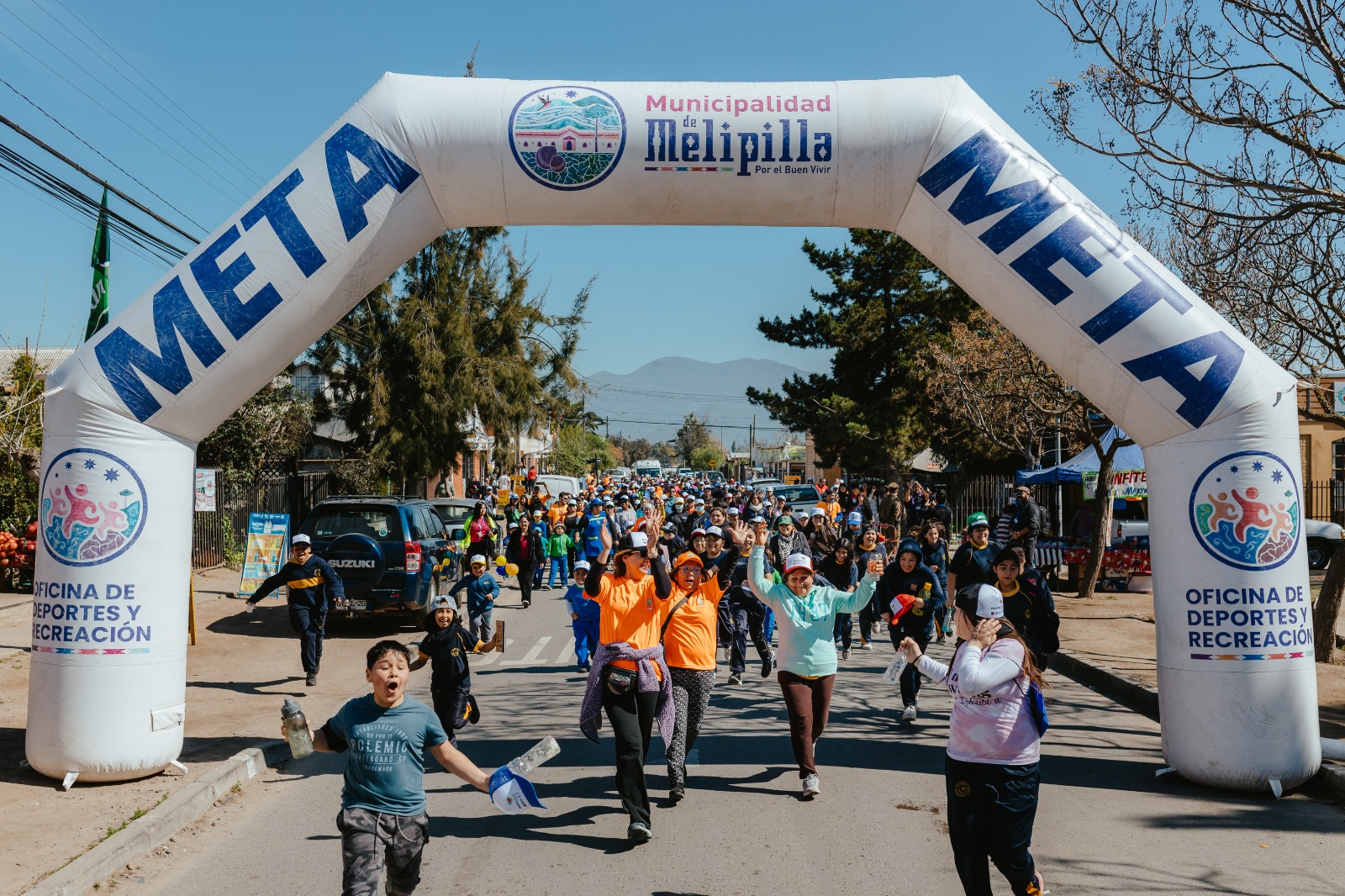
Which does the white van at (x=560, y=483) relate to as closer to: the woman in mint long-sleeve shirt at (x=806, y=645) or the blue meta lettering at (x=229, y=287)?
the blue meta lettering at (x=229, y=287)

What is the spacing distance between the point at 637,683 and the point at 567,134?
3.94 metres

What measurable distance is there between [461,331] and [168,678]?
21.4 metres

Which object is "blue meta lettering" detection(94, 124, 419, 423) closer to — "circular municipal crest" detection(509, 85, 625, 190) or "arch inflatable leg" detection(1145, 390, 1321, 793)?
"circular municipal crest" detection(509, 85, 625, 190)

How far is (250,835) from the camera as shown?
22.2ft

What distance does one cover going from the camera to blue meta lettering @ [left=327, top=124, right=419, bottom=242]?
7914 mm

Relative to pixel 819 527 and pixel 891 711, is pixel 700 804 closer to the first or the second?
pixel 891 711

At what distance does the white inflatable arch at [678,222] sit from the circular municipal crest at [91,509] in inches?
0.6

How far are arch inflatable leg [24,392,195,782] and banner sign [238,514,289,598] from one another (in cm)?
945

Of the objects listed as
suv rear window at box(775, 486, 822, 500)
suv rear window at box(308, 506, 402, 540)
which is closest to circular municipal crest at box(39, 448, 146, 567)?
suv rear window at box(308, 506, 402, 540)

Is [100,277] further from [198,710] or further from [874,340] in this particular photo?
[874,340]

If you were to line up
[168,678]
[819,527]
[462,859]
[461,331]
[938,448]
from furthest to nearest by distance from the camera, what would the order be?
[938,448] < [461,331] < [819,527] < [168,678] < [462,859]

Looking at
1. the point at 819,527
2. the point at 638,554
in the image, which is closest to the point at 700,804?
the point at 638,554

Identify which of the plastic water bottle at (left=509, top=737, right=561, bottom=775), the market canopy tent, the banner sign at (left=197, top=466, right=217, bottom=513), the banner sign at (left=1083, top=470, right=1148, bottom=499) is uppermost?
the market canopy tent

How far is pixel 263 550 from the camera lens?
56.2 feet
